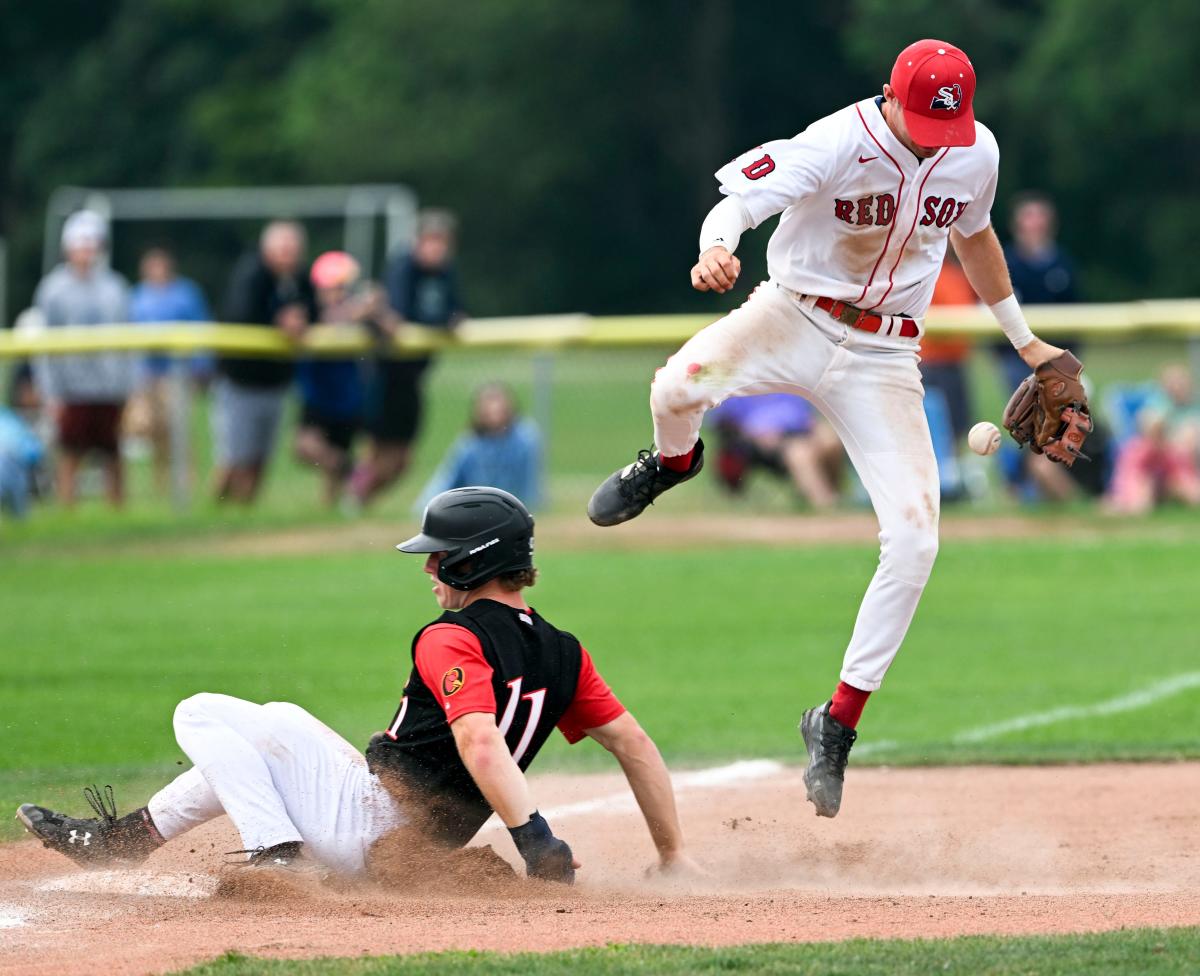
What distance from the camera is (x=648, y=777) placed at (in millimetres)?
6297

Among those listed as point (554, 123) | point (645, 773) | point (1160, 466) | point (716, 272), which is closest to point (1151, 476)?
point (1160, 466)

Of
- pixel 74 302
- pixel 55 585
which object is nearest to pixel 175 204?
pixel 74 302

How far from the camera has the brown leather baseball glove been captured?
7.10 m

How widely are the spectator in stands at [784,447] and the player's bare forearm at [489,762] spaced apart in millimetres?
10898

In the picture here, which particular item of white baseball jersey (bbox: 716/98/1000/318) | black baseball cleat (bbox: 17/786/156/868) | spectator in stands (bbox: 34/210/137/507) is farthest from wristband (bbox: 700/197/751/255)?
spectator in stands (bbox: 34/210/137/507)

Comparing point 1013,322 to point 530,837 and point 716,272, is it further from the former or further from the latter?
point 530,837

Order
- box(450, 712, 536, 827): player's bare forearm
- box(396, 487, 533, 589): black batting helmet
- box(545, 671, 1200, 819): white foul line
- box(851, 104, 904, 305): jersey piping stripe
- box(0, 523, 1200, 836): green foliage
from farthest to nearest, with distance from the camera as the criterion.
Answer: box(0, 523, 1200, 836): green foliage
box(545, 671, 1200, 819): white foul line
box(851, 104, 904, 305): jersey piping stripe
box(396, 487, 533, 589): black batting helmet
box(450, 712, 536, 827): player's bare forearm

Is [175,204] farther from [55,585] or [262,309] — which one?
[55,585]

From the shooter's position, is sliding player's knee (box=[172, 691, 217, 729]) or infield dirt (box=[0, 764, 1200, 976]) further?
sliding player's knee (box=[172, 691, 217, 729])

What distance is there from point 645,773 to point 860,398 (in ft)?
4.69

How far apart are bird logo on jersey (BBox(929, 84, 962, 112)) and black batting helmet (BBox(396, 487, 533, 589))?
1838mm

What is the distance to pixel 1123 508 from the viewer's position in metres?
16.2

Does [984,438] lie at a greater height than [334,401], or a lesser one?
greater

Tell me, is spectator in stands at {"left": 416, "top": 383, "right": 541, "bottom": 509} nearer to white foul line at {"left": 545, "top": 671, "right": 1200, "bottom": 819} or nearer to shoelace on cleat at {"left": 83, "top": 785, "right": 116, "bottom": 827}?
white foul line at {"left": 545, "top": 671, "right": 1200, "bottom": 819}
